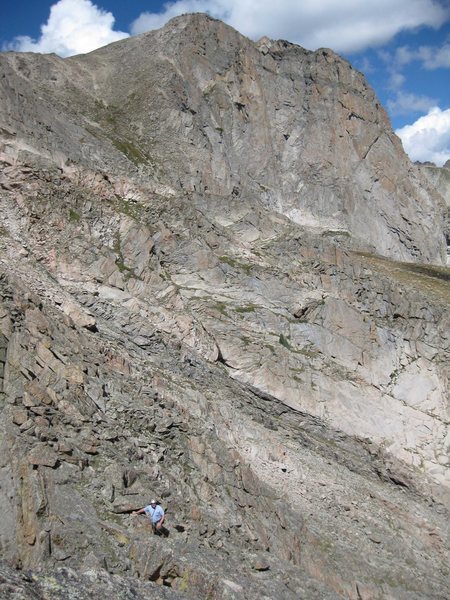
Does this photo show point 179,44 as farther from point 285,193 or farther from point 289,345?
point 289,345

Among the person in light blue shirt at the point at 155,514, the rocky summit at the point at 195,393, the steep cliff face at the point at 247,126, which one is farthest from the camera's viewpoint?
the steep cliff face at the point at 247,126

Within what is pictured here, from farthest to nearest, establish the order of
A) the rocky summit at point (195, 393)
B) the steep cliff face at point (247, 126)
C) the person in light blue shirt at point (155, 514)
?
the steep cliff face at point (247, 126) → the person in light blue shirt at point (155, 514) → the rocky summit at point (195, 393)

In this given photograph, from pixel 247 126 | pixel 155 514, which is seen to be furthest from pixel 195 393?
pixel 247 126

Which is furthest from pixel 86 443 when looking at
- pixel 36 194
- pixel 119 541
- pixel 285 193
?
pixel 285 193

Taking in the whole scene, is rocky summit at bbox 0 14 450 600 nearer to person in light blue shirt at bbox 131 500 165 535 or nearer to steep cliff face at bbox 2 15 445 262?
person in light blue shirt at bbox 131 500 165 535

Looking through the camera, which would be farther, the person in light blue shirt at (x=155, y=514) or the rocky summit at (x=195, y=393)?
the person in light blue shirt at (x=155, y=514)

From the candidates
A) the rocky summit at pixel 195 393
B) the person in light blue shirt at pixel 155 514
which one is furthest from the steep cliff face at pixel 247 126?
the person in light blue shirt at pixel 155 514

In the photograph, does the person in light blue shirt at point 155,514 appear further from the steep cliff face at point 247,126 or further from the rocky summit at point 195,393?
the steep cliff face at point 247,126

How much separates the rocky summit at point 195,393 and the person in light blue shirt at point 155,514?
20 centimetres

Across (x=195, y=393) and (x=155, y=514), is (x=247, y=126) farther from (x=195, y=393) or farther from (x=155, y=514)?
(x=155, y=514)

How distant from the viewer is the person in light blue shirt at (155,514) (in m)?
14.3

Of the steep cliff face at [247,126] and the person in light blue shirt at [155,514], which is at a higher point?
the steep cliff face at [247,126]

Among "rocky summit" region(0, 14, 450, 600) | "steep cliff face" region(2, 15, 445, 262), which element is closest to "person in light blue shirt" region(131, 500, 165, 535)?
"rocky summit" region(0, 14, 450, 600)

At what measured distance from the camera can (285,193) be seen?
332 ft
